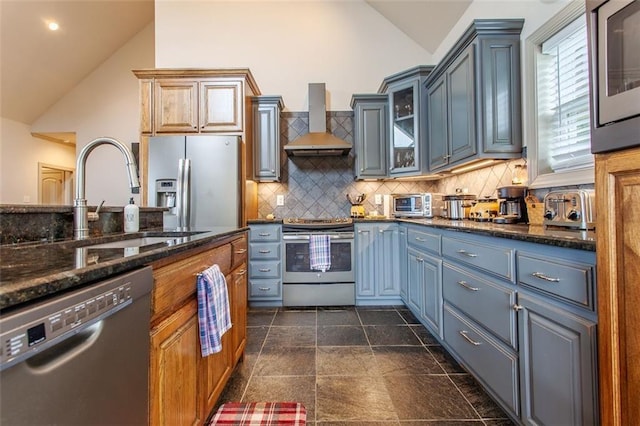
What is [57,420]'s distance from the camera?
0.45 metres

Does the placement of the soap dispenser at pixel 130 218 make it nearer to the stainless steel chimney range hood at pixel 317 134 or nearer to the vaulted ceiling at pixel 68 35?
the stainless steel chimney range hood at pixel 317 134

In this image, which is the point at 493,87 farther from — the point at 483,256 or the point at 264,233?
the point at 264,233

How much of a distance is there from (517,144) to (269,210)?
2628 mm

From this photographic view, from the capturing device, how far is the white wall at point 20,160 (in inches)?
188

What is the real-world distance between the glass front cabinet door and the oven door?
1017 millimetres

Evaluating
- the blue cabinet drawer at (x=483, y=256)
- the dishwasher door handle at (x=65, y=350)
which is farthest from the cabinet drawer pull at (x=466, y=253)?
the dishwasher door handle at (x=65, y=350)

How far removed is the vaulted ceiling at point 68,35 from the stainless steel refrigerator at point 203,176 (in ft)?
8.39

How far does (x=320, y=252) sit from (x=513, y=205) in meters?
1.67

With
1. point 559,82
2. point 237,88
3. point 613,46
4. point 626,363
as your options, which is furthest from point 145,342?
point 237,88

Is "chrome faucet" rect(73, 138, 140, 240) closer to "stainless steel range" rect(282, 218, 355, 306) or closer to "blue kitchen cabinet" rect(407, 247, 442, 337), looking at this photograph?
"stainless steel range" rect(282, 218, 355, 306)

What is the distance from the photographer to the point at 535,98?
6.21 ft

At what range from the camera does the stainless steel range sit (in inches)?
113

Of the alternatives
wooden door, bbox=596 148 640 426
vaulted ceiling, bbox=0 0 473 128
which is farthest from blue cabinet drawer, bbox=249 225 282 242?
vaulted ceiling, bbox=0 0 473 128

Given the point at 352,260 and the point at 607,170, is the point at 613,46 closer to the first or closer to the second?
the point at 607,170
